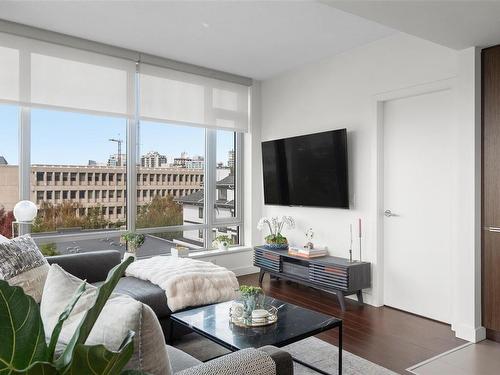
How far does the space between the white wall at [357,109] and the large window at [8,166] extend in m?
3.03

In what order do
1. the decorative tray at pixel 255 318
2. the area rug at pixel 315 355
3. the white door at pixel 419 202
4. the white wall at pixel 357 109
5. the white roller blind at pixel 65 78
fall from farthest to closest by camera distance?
the white roller blind at pixel 65 78
the white door at pixel 419 202
the white wall at pixel 357 109
the area rug at pixel 315 355
the decorative tray at pixel 255 318

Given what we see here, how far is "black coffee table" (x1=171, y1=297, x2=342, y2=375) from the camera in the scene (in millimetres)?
2164

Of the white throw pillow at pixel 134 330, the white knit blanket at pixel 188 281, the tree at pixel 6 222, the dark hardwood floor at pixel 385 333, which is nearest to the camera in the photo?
the white throw pillow at pixel 134 330

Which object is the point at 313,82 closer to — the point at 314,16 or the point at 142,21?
the point at 314,16

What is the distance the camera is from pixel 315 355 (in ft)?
9.43

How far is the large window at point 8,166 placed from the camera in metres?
3.95

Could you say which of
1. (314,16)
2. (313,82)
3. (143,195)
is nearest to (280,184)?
(313,82)

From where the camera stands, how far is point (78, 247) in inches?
173

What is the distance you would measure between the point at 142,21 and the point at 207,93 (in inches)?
62.2

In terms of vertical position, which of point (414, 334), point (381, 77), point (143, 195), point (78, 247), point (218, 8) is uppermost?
point (218, 8)

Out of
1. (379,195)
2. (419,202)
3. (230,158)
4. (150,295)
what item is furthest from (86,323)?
(230,158)

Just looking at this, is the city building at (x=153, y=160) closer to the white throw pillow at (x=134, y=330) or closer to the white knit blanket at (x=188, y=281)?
the white knit blanket at (x=188, y=281)

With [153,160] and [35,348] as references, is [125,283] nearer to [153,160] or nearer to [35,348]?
[153,160]

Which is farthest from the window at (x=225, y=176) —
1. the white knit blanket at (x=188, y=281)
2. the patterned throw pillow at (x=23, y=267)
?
the patterned throw pillow at (x=23, y=267)
